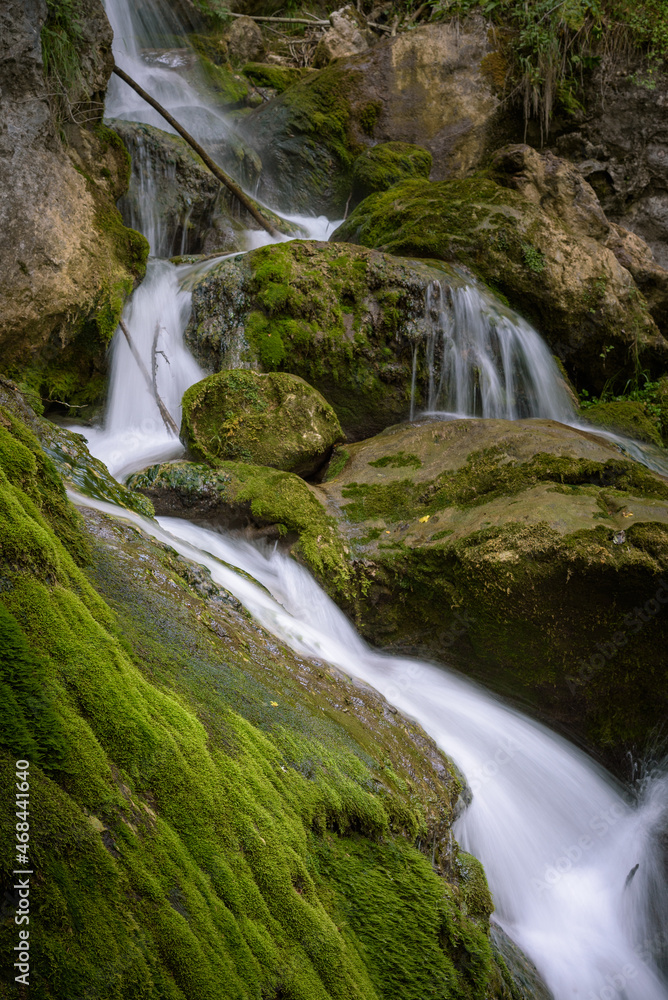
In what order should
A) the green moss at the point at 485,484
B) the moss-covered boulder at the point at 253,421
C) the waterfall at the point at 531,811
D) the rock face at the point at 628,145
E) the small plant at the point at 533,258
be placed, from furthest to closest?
the rock face at the point at 628,145, the small plant at the point at 533,258, the moss-covered boulder at the point at 253,421, the green moss at the point at 485,484, the waterfall at the point at 531,811

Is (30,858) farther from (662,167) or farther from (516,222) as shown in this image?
(662,167)

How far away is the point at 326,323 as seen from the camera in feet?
23.9

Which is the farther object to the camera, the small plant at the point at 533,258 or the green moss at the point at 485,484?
the small plant at the point at 533,258

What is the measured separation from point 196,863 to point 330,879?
1.96 feet

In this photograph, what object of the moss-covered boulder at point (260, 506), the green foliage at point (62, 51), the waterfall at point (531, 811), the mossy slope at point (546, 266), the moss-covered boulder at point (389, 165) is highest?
the moss-covered boulder at point (389, 165)

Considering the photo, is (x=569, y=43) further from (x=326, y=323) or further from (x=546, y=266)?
(x=326, y=323)

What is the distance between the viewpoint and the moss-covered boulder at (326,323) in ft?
23.6

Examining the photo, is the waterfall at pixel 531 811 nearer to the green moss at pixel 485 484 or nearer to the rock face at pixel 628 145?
the green moss at pixel 485 484

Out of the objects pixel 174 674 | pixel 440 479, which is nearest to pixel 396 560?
pixel 440 479

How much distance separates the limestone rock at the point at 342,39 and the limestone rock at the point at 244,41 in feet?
5.34

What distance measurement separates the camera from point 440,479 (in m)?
5.55

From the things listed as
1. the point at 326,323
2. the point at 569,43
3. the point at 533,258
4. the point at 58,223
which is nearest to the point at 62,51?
the point at 58,223

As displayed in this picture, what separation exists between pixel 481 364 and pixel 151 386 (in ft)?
12.2

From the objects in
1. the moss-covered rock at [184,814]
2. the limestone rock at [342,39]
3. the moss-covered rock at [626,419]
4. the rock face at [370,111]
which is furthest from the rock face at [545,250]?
the limestone rock at [342,39]
